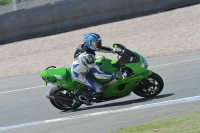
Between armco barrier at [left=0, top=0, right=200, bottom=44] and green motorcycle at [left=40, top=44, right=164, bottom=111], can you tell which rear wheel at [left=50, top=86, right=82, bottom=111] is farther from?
armco barrier at [left=0, top=0, right=200, bottom=44]

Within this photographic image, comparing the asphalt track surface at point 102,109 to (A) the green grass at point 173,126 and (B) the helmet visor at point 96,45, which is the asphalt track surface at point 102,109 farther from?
(B) the helmet visor at point 96,45

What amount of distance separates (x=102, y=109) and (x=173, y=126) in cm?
307

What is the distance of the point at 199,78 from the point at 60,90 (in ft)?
10.5

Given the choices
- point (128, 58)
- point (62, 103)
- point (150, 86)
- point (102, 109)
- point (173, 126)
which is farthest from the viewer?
point (62, 103)

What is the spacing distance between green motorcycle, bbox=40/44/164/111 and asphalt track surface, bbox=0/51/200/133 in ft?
0.63

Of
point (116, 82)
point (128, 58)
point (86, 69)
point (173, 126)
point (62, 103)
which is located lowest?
point (173, 126)

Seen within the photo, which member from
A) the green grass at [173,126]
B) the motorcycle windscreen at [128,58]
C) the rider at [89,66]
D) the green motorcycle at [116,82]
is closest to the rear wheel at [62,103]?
the green motorcycle at [116,82]

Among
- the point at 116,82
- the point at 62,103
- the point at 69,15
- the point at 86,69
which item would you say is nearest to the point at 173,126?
the point at 116,82

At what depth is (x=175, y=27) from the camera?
19438 mm

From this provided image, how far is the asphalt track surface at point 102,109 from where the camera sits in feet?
27.9

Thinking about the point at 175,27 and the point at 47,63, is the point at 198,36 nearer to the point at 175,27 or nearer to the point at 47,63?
the point at 175,27

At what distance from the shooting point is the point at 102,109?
389 inches

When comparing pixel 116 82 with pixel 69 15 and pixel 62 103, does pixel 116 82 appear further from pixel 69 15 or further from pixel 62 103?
pixel 69 15

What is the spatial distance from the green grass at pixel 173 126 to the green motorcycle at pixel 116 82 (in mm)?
2282
